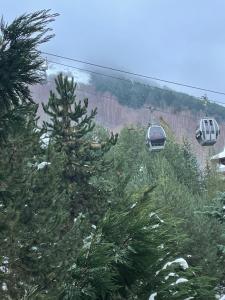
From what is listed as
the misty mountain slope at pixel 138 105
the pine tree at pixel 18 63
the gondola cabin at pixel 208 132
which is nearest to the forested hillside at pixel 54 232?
the pine tree at pixel 18 63

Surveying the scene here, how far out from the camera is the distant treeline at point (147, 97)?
9625 centimetres

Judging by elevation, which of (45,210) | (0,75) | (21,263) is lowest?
(21,263)

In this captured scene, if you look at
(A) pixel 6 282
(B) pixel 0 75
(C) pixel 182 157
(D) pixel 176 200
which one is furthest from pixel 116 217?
(C) pixel 182 157

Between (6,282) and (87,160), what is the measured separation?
35.8 feet

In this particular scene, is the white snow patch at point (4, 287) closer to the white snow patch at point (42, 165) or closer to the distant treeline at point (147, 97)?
the white snow patch at point (42, 165)

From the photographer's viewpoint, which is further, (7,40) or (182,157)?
(182,157)

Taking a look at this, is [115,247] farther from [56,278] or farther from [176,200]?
[176,200]

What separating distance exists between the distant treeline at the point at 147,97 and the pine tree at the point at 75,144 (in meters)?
76.0

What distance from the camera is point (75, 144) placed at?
16.3 meters

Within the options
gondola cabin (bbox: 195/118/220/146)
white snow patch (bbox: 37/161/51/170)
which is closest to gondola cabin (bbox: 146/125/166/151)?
gondola cabin (bbox: 195/118/220/146)

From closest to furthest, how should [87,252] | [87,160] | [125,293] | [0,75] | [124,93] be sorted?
1. [0,75]
2. [87,252]
3. [125,293]
4. [87,160]
5. [124,93]

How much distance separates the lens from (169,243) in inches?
362

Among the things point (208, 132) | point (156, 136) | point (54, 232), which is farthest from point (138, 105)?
point (54, 232)

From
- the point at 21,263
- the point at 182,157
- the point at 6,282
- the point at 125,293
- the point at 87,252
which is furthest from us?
the point at 182,157
